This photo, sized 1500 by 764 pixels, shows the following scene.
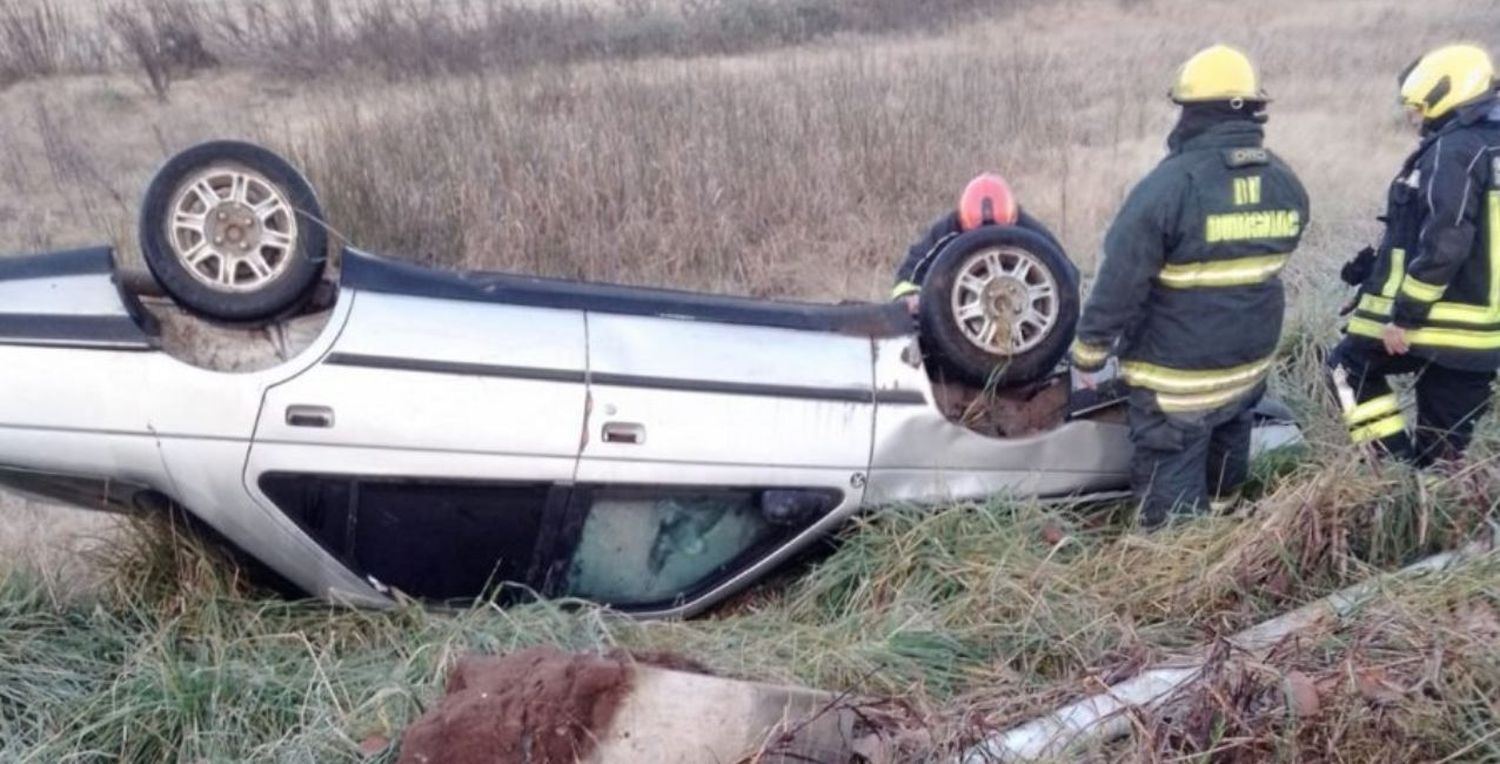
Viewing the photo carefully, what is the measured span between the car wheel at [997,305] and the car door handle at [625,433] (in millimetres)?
840

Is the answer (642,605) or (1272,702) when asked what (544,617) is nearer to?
(642,605)

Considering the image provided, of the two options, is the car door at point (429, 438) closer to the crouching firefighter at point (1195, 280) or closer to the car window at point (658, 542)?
the car window at point (658, 542)

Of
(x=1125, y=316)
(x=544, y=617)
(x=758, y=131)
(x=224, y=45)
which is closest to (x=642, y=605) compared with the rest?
(x=544, y=617)

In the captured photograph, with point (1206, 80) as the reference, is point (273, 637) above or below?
below

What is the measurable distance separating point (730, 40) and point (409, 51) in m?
4.42

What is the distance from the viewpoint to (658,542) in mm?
3777

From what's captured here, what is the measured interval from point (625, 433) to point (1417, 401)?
2939 mm

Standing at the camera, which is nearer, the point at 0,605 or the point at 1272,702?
the point at 1272,702

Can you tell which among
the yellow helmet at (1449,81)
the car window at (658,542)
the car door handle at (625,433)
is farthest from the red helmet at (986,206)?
the yellow helmet at (1449,81)

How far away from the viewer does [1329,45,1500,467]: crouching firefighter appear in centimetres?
454

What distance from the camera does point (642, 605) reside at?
380 cm

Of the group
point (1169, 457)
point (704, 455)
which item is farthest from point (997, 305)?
A: point (704, 455)

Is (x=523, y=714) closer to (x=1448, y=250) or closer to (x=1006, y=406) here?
(x=1006, y=406)

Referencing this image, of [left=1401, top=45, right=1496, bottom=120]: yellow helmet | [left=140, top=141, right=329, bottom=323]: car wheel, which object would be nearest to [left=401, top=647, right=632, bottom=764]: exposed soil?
[left=140, top=141, right=329, bottom=323]: car wheel
